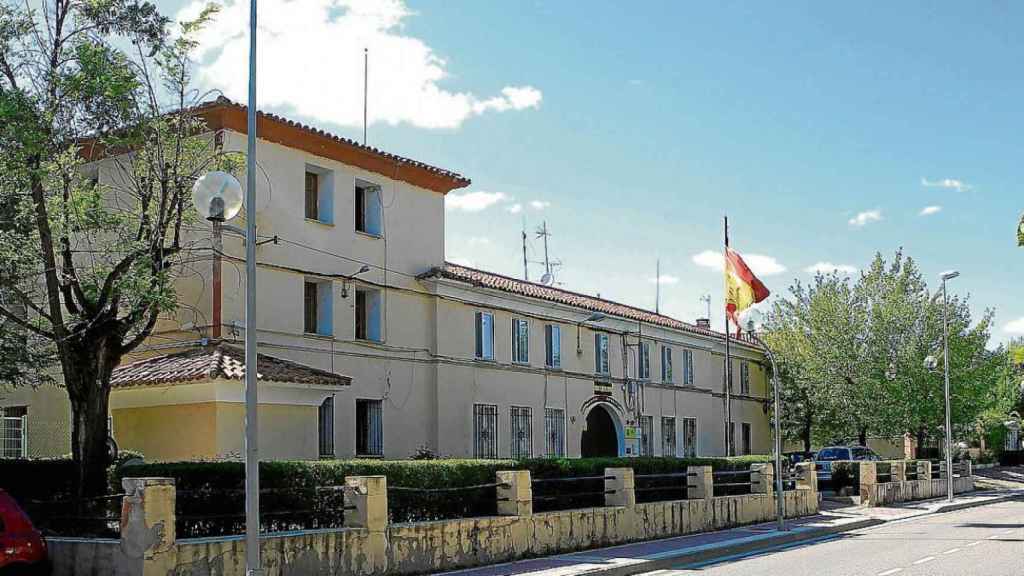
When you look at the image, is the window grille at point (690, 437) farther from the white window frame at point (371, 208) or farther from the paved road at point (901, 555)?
the white window frame at point (371, 208)

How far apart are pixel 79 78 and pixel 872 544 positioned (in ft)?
54.8

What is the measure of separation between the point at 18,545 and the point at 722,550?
506 inches

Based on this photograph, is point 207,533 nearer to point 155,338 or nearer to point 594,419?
point 155,338

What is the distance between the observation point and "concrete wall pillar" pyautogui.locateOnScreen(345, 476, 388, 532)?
15.6m

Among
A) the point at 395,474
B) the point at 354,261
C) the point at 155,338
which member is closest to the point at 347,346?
the point at 354,261

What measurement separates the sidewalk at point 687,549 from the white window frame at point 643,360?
29.0 ft

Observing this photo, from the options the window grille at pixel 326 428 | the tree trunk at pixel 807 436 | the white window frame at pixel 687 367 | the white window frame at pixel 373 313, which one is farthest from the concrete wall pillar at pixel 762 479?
the tree trunk at pixel 807 436

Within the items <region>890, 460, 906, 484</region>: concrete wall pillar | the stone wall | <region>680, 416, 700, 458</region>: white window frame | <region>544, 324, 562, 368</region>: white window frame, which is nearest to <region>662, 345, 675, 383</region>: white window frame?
<region>680, 416, 700, 458</region>: white window frame

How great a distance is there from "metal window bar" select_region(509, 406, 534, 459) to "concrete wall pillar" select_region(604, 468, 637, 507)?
30.9 feet

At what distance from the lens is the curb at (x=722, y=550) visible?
57.8 ft

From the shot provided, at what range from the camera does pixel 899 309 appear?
45.2m

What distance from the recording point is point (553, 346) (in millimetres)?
33812

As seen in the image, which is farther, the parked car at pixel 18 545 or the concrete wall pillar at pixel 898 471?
the concrete wall pillar at pixel 898 471

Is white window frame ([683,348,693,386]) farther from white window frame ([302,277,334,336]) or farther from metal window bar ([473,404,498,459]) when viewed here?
white window frame ([302,277,334,336])
